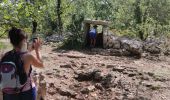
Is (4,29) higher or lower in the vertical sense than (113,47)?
higher

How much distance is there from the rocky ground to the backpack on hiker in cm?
372

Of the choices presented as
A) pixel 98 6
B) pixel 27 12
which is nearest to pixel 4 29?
pixel 27 12

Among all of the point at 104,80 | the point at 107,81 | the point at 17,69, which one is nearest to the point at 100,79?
the point at 104,80

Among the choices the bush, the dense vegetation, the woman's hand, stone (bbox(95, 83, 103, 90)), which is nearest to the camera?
the woman's hand

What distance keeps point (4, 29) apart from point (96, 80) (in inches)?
162

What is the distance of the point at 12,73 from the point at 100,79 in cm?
648

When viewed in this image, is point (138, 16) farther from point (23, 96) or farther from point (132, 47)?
point (23, 96)

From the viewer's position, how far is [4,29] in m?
7.00

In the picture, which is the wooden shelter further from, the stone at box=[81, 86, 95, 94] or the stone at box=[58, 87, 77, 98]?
the stone at box=[58, 87, 77, 98]

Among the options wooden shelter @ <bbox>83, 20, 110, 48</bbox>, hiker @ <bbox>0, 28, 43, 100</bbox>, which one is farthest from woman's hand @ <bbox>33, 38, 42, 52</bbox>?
wooden shelter @ <bbox>83, 20, 110, 48</bbox>

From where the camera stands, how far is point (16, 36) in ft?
13.1

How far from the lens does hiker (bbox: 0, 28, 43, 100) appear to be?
13.0 ft

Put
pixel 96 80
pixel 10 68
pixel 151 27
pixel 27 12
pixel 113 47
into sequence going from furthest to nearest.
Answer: pixel 151 27, pixel 113 47, pixel 96 80, pixel 27 12, pixel 10 68

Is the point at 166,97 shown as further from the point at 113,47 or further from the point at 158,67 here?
the point at 113,47
